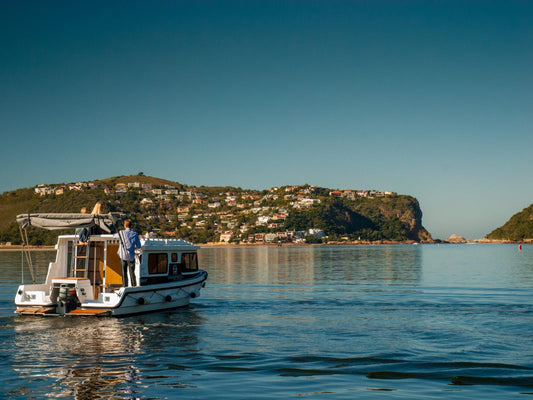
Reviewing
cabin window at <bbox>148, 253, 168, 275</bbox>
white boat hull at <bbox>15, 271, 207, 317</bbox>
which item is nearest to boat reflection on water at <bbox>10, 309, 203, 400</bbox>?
white boat hull at <bbox>15, 271, 207, 317</bbox>

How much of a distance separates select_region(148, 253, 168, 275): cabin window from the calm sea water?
173 cm

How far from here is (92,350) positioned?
13.7 metres

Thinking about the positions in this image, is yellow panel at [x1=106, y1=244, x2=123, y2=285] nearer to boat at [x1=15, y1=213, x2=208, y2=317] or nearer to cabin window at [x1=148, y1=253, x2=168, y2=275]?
boat at [x1=15, y1=213, x2=208, y2=317]

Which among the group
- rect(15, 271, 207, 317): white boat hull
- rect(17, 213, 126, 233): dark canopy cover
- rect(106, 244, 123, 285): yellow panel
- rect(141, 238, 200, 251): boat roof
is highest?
rect(17, 213, 126, 233): dark canopy cover

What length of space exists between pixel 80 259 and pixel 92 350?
24.3ft

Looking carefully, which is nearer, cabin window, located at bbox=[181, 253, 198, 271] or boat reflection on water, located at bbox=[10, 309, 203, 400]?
boat reflection on water, located at bbox=[10, 309, 203, 400]

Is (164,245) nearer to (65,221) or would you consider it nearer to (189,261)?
(189,261)

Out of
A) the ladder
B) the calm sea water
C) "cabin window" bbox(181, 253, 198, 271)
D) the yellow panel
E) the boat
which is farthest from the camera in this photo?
"cabin window" bbox(181, 253, 198, 271)

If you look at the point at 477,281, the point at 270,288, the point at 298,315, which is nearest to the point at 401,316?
the point at 298,315

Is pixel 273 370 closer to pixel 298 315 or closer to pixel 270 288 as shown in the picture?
pixel 298 315

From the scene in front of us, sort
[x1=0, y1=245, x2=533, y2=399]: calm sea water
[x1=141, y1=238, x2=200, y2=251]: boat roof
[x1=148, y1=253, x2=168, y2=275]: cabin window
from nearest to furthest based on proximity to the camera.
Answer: [x1=0, y1=245, x2=533, y2=399]: calm sea water < [x1=141, y1=238, x2=200, y2=251]: boat roof < [x1=148, y1=253, x2=168, y2=275]: cabin window

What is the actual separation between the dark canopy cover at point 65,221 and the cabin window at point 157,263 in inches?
79.1

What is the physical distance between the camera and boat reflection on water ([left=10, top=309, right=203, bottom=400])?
34.2 ft

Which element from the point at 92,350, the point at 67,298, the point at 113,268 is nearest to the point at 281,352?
the point at 92,350
